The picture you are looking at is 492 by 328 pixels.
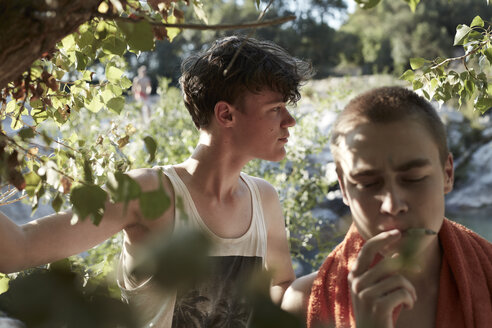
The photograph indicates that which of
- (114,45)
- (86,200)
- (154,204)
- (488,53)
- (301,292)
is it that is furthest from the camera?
(488,53)

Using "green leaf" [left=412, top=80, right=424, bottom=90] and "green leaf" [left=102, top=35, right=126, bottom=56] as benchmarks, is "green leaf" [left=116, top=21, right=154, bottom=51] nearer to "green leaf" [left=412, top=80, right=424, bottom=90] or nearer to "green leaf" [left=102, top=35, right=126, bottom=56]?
"green leaf" [left=102, top=35, right=126, bottom=56]

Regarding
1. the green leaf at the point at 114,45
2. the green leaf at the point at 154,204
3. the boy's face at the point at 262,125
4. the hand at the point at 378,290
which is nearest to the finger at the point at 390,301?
the hand at the point at 378,290

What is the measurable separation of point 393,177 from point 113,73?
943 mm

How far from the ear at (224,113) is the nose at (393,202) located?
3.52 feet

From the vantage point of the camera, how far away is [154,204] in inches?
25.9

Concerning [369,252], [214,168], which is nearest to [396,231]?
[369,252]

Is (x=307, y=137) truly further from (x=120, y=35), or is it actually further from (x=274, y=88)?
(x=120, y=35)

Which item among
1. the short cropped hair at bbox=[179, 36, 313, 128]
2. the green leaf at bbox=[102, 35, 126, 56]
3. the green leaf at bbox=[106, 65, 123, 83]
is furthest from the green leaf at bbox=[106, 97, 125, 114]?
the short cropped hair at bbox=[179, 36, 313, 128]

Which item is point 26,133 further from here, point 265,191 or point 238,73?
point 265,191

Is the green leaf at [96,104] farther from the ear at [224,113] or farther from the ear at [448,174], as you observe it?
the ear at [448,174]

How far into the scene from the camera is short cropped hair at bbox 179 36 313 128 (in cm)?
205

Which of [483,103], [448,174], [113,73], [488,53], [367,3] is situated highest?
[488,53]

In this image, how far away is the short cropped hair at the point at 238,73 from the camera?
2.05m

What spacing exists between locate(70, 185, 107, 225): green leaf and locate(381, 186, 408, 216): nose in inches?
20.9
